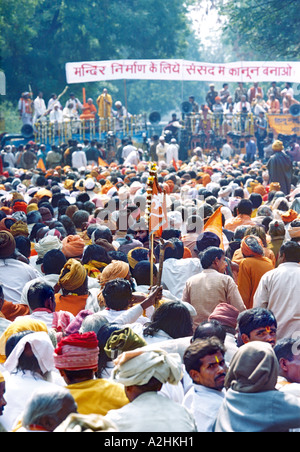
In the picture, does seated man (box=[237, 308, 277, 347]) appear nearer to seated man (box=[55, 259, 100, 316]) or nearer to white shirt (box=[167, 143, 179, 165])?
seated man (box=[55, 259, 100, 316])

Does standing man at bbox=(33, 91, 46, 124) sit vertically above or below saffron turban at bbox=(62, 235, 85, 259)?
above

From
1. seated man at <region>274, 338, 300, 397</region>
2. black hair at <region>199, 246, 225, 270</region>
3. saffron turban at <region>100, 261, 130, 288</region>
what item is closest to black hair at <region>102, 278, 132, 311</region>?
saffron turban at <region>100, 261, 130, 288</region>

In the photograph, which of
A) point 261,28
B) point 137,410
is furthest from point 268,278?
point 261,28

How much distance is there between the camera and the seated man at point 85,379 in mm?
3459

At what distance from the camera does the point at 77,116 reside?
23750 mm

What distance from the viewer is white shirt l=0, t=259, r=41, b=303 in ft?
20.4

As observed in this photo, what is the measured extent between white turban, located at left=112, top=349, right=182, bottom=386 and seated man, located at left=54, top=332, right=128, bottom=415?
17 centimetres

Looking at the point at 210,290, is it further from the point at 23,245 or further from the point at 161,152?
the point at 161,152

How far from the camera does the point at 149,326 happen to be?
4.58 m

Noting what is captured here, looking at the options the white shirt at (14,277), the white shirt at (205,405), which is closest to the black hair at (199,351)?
the white shirt at (205,405)

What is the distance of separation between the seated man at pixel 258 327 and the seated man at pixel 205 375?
67 cm

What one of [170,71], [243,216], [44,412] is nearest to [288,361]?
[44,412]

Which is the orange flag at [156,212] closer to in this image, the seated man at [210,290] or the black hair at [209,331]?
the seated man at [210,290]
